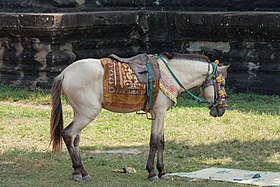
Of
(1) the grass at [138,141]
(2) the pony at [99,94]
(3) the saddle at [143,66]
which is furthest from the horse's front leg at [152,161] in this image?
(3) the saddle at [143,66]

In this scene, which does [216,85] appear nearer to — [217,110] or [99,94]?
[217,110]

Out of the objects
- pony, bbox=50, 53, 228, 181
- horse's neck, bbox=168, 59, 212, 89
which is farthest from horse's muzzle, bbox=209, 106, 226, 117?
horse's neck, bbox=168, 59, 212, 89

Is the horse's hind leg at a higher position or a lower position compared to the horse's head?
lower

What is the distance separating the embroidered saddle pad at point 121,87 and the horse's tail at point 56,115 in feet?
1.44

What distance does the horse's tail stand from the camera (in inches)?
314

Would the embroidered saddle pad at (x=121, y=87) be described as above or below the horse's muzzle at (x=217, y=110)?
above

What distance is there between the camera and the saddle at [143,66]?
314 inches

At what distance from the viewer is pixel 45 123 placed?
11.7 metres

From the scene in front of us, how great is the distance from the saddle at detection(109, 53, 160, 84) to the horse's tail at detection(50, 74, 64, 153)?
23.8 inches

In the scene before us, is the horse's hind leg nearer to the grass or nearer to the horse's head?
the grass

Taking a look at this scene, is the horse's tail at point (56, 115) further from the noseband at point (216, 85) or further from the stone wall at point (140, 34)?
the stone wall at point (140, 34)

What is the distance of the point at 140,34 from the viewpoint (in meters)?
15.1

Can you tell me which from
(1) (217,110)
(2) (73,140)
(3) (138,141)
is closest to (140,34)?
(3) (138,141)

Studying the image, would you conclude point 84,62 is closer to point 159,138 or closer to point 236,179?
point 159,138
